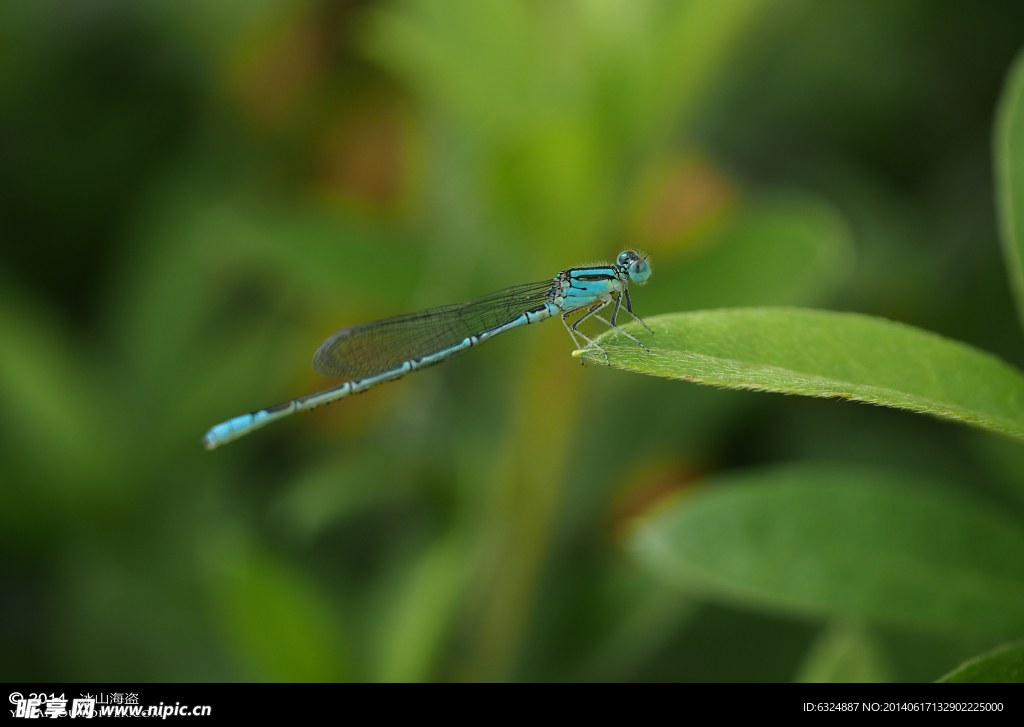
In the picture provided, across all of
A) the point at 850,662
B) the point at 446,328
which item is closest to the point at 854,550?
the point at 850,662

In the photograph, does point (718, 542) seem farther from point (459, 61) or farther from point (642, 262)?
point (459, 61)

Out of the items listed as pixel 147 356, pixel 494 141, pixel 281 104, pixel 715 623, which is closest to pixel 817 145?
pixel 494 141

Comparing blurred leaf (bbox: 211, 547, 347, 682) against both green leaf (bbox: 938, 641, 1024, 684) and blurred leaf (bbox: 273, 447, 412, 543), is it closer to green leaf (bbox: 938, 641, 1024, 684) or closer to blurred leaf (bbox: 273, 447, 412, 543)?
blurred leaf (bbox: 273, 447, 412, 543)

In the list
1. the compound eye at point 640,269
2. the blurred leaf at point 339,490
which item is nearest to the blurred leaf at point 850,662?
the compound eye at point 640,269

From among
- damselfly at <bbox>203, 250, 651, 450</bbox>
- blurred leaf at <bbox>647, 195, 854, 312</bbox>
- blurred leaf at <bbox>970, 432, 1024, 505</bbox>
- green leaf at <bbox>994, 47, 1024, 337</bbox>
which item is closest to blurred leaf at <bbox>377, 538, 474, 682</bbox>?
damselfly at <bbox>203, 250, 651, 450</bbox>

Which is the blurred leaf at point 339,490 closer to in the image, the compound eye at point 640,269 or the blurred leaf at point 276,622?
the blurred leaf at point 276,622

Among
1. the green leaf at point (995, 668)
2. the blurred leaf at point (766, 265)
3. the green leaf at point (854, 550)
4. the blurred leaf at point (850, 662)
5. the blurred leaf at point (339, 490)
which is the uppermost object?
the blurred leaf at point (766, 265)
